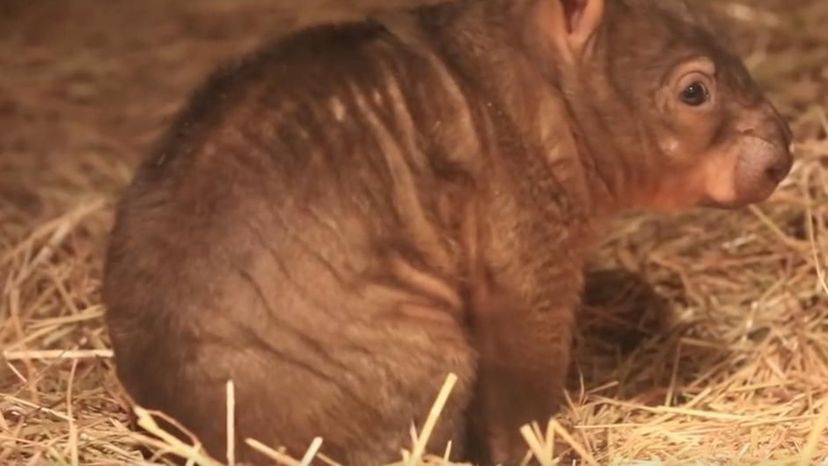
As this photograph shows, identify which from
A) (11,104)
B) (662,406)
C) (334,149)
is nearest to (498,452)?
(662,406)

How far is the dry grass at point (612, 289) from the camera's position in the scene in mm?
2936

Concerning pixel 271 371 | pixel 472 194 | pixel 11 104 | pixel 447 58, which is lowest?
pixel 11 104

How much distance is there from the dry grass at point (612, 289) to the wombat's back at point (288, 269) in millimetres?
139

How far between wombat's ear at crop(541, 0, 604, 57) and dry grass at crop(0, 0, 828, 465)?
72 cm

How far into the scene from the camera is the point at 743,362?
3.32 metres

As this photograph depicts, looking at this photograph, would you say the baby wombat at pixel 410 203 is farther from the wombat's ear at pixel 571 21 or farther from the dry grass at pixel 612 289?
the dry grass at pixel 612 289

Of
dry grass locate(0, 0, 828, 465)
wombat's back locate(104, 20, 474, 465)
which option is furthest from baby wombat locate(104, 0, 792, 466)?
dry grass locate(0, 0, 828, 465)

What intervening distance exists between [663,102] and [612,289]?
3.08 feet

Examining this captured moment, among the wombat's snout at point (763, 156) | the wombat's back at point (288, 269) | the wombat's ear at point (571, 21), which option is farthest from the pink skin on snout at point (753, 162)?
the wombat's back at point (288, 269)

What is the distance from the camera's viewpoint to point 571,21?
2.75 metres

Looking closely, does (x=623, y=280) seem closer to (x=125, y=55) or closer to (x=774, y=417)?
(x=774, y=417)

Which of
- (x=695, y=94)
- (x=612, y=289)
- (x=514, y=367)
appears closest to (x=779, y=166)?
(x=695, y=94)

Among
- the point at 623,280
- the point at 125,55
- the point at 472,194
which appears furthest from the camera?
the point at 125,55

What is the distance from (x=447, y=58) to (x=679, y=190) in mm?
533
